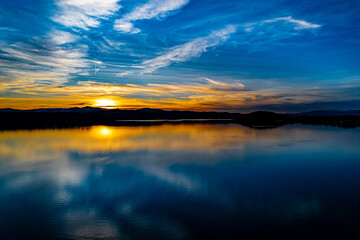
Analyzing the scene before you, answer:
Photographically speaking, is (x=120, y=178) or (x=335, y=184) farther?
(x=120, y=178)

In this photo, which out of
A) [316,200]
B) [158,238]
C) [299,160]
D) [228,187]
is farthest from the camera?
[299,160]

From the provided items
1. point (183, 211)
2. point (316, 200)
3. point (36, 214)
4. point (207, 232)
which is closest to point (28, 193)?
point (36, 214)

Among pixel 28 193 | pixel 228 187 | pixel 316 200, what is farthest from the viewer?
pixel 228 187

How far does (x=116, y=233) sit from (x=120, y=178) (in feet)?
24.0

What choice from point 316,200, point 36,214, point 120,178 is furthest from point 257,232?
point 120,178

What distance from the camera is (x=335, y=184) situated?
12555 millimetres

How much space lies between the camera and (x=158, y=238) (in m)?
6.93

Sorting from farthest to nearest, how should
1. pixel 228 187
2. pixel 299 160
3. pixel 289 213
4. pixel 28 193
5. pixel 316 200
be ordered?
pixel 299 160
pixel 228 187
pixel 28 193
pixel 316 200
pixel 289 213

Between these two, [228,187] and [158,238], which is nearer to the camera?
[158,238]

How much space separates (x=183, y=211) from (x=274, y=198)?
422 cm

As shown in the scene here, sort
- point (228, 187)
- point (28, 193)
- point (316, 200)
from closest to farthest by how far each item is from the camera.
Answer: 1. point (316, 200)
2. point (28, 193)
3. point (228, 187)

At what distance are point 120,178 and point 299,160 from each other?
14536 mm

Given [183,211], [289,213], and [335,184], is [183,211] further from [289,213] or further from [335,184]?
[335,184]

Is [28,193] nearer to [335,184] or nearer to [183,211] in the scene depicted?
[183,211]
